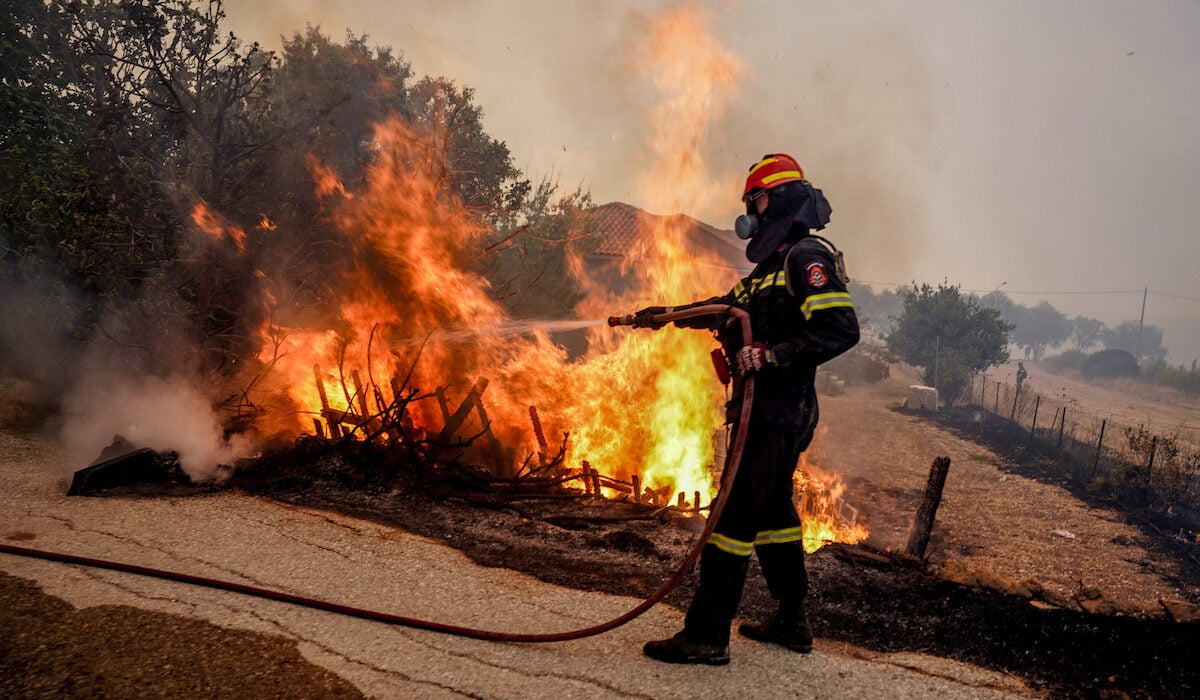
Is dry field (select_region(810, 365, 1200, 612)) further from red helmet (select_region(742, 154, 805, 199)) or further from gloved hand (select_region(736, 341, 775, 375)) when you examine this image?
red helmet (select_region(742, 154, 805, 199))

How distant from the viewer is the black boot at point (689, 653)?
3119 millimetres

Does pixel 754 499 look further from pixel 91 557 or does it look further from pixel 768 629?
pixel 91 557

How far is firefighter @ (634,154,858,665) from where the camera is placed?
315 cm

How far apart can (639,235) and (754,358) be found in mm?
27594

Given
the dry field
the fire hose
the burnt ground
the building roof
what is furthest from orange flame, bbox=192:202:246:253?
the building roof

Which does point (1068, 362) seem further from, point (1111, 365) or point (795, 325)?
point (795, 325)

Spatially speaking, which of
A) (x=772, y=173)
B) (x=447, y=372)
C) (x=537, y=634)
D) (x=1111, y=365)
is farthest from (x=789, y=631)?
(x=1111, y=365)

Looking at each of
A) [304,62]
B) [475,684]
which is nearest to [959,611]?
[475,684]

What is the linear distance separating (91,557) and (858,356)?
1624 inches

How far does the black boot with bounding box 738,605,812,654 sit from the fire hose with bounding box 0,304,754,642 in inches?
22.5

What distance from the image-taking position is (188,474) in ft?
19.8

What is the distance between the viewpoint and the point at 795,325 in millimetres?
3305

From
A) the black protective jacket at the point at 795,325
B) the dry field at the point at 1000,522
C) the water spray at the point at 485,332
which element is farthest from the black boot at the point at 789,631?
the water spray at the point at 485,332

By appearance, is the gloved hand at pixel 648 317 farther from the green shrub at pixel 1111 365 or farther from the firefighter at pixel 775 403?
the green shrub at pixel 1111 365
